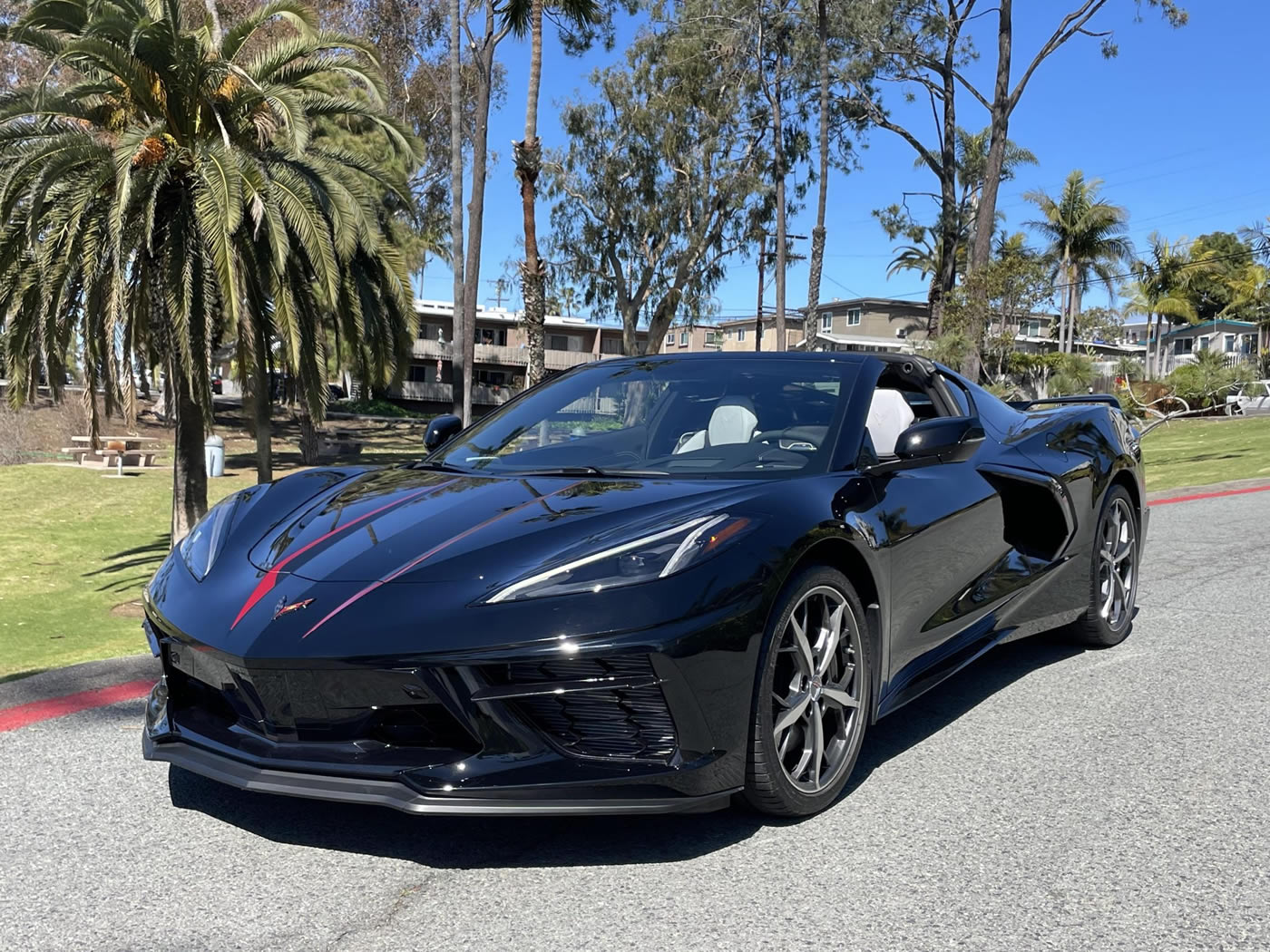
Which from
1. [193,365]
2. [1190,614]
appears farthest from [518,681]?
[193,365]

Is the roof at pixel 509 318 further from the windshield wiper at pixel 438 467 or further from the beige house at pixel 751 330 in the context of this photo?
the windshield wiper at pixel 438 467

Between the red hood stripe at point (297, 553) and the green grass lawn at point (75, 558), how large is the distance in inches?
110

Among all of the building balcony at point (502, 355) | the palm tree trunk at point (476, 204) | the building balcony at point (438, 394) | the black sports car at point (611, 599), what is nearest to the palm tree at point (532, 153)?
the palm tree trunk at point (476, 204)

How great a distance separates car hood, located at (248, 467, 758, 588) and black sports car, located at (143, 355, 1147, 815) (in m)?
0.01

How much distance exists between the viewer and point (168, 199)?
11234 millimetres

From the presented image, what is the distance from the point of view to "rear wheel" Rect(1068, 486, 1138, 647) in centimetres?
522

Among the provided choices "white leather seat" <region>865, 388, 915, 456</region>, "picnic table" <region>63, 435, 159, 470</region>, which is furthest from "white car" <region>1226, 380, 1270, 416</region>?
"white leather seat" <region>865, 388, 915, 456</region>

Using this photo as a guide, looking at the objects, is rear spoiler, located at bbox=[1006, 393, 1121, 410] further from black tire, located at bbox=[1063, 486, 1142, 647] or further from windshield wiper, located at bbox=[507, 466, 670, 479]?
windshield wiper, located at bbox=[507, 466, 670, 479]

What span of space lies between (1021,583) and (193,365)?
9.02m

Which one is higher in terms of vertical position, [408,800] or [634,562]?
[634,562]

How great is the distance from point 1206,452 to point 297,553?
20.8 meters

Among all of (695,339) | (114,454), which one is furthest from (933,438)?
(695,339)

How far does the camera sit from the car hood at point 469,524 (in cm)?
303

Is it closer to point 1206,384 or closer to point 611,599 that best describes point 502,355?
point 1206,384
